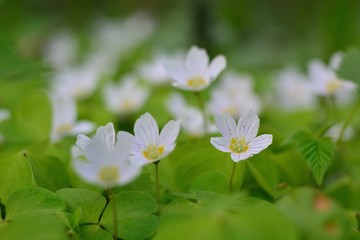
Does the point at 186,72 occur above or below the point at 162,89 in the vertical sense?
above

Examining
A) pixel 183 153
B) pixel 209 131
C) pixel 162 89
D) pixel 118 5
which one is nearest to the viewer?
pixel 183 153

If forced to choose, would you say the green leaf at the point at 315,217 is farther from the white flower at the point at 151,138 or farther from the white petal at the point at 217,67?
the white petal at the point at 217,67

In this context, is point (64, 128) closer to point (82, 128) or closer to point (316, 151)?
point (82, 128)

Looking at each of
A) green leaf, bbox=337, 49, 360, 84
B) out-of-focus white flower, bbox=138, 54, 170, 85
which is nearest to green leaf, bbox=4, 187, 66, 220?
green leaf, bbox=337, 49, 360, 84

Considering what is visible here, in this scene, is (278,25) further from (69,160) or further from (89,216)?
(89,216)

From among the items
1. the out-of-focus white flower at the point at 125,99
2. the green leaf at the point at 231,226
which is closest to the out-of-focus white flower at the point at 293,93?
the out-of-focus white flower at the point at 125,99

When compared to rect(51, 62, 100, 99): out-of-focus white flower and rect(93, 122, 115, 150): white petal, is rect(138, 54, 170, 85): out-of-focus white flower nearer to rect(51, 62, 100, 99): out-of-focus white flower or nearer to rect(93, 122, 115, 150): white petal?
rect(51, 62, 100, 99): out-of-focus white flower

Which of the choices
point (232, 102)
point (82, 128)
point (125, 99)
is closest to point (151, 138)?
point (82, 128)

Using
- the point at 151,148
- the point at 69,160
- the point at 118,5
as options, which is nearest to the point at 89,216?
the point at 151,148
